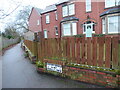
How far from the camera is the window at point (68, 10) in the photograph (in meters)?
13.1

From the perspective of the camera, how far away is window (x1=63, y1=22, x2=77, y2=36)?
12.8 m

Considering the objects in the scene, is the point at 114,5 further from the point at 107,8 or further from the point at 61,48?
the point at 61,48

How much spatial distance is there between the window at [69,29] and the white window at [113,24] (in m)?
4.52

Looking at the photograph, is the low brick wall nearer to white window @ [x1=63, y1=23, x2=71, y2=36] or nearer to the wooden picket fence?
the wooden picket fence

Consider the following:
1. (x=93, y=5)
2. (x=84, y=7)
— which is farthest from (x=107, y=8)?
(x=84, y=7)

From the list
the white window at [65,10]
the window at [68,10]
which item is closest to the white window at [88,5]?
the window at [68,10]

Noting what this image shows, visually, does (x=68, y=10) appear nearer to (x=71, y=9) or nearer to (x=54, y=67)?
(x=71, y=9)

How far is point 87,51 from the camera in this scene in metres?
3.34

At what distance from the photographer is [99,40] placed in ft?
10.0

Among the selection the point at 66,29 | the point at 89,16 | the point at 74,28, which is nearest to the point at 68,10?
the point at 66,29

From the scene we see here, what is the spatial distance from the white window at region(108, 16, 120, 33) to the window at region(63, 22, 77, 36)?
4521mm

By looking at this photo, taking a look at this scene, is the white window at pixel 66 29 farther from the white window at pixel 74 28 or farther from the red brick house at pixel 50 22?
the red brick house at pixel 50 22

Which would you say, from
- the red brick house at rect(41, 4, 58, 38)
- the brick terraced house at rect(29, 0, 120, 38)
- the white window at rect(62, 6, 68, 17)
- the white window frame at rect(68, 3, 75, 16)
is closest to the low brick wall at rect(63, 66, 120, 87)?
the brick terraced house at rect(29, 0, 120, 38)

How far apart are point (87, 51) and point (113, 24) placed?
8.81 meters
